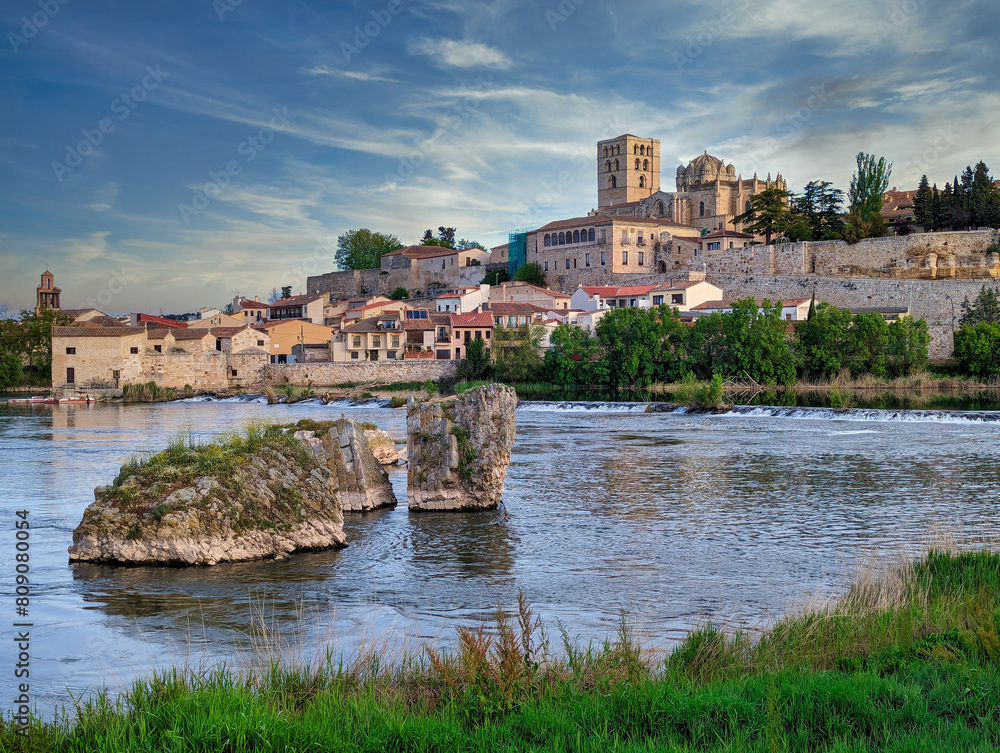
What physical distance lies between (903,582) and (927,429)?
1957cm

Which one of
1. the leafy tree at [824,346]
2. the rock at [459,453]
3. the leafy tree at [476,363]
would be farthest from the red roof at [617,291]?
the rock at [459,453]

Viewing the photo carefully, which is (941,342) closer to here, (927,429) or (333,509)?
(927,429)

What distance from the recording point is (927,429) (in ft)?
79.7

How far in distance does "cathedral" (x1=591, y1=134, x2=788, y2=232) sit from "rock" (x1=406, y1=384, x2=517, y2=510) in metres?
59.9

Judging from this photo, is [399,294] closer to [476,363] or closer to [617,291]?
[617,291]

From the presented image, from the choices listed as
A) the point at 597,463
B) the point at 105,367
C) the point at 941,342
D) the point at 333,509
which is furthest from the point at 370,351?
the point at 333,509

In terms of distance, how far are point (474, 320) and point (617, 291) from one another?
1105 centimetres

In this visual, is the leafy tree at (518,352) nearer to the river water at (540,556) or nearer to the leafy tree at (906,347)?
the leafy tree at (906,347)

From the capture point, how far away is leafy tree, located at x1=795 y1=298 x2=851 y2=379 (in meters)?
38.9

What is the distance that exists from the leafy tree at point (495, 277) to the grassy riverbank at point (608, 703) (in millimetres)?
65326

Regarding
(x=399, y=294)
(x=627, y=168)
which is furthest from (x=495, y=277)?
(x=627, y=168)

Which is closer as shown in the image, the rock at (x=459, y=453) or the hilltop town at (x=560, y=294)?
the rock at (x=459, y=453)

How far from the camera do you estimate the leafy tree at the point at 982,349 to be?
37719 mm

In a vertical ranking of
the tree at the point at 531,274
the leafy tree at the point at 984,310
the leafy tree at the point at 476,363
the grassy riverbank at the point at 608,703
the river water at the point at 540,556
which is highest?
the tree at the point at 531,274
